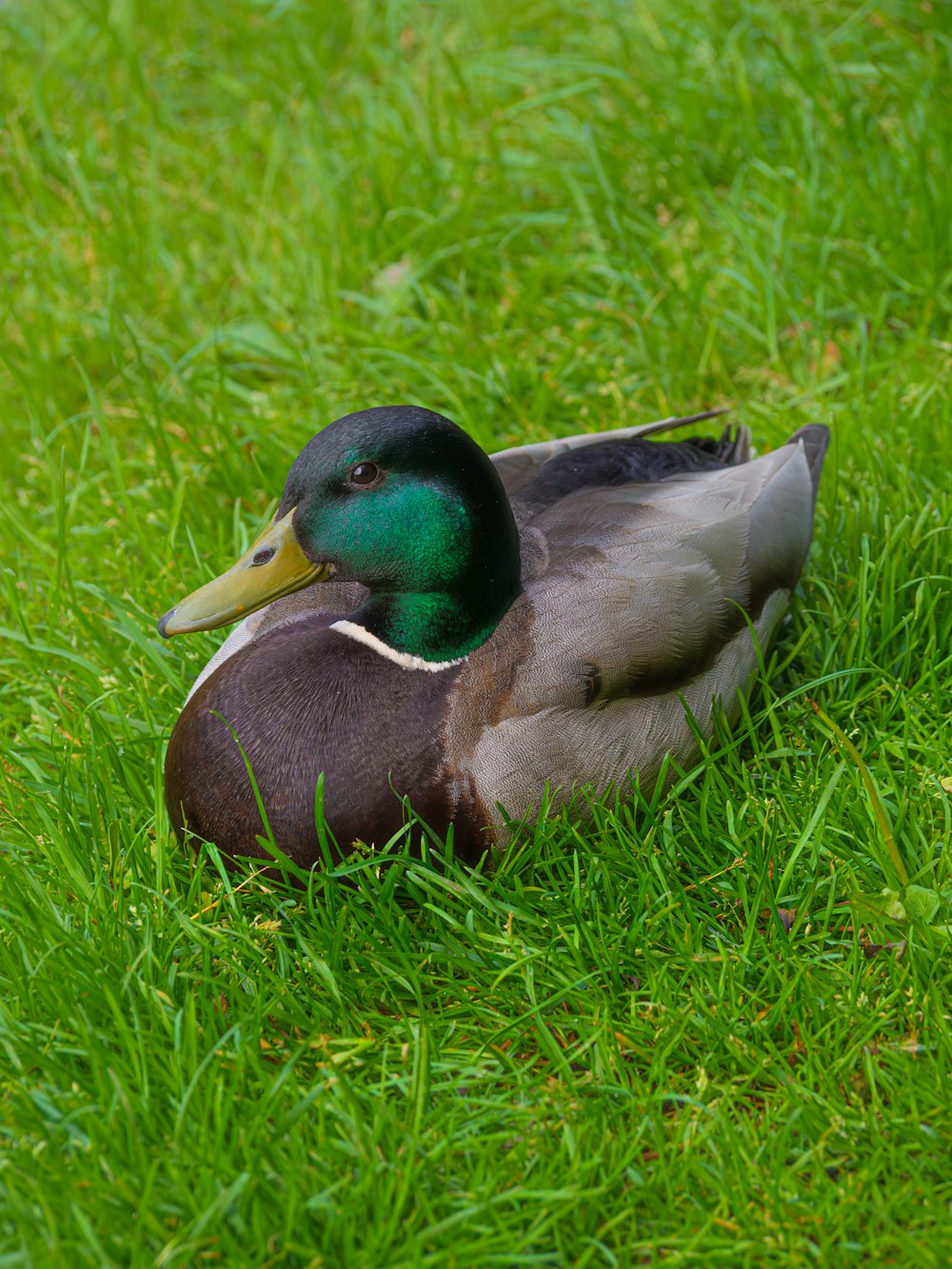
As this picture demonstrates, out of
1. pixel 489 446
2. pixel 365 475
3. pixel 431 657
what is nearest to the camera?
pixel 365 475

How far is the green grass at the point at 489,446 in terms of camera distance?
82.1 inches

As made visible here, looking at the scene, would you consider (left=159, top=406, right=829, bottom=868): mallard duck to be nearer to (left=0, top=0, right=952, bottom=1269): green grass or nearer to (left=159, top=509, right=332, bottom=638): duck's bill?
(left=159, top=509, right=332, bottom=638): duck's bill

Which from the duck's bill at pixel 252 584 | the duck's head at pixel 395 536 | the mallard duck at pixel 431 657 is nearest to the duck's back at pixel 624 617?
the mallard duck at pixel 431 657

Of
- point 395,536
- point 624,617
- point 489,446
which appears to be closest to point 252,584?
point 395,536

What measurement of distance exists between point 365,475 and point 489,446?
58.8 inches

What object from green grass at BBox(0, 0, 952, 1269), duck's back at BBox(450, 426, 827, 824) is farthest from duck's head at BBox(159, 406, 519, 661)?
green grass at BBox(0, 0, 952, 1269)

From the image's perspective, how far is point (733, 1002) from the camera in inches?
93.2

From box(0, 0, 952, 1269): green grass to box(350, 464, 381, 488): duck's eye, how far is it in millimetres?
768

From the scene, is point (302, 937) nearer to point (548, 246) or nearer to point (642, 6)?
point (548, 246)

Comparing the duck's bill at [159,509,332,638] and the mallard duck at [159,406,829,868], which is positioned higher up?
the duck's bill at [159,509,332,638]

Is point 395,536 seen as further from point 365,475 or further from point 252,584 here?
point 252,584

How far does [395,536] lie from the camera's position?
8.59 feet

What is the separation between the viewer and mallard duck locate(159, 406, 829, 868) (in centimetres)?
259

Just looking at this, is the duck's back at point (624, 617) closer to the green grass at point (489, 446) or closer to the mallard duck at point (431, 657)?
the mallard duck at point (431, 657)
